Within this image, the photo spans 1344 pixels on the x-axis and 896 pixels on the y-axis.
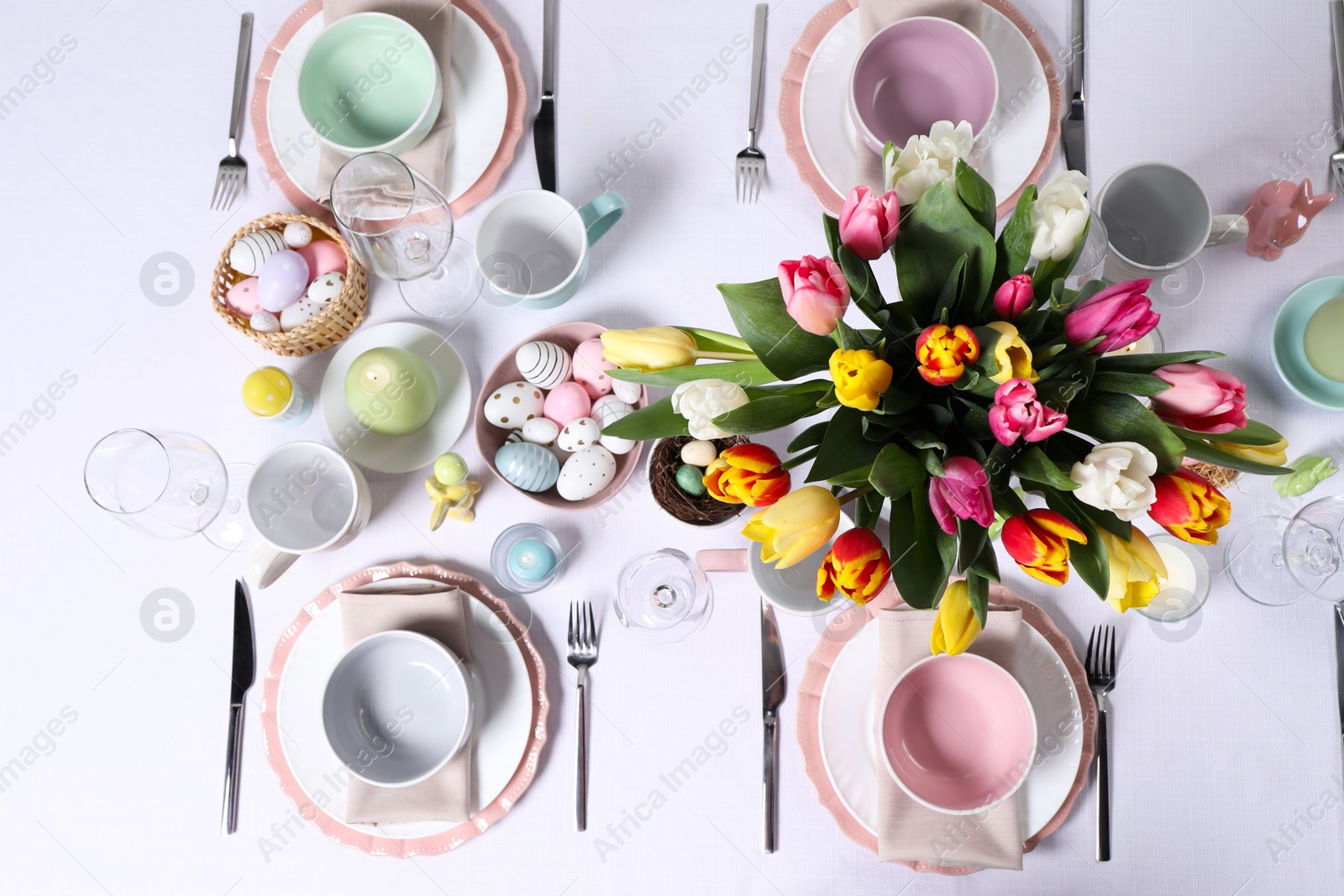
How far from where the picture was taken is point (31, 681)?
87cm

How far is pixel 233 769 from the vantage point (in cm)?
82

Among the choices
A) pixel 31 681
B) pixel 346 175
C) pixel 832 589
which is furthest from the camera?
pixel 31 681

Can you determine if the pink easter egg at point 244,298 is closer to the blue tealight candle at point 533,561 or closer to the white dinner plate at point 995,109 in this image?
the blue tealight candle at point 533,561

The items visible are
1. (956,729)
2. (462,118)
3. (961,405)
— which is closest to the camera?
(961,405)

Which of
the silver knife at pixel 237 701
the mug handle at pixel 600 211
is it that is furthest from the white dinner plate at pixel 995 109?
the silver knife at pixel 237 701

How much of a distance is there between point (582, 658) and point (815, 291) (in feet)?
1.69

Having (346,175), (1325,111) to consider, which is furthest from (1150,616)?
(346,175)

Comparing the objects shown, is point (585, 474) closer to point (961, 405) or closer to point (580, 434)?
point (580, 434)

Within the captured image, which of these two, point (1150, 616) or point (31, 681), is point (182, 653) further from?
point (1150, 616)

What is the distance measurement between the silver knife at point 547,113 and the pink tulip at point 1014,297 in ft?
1.80

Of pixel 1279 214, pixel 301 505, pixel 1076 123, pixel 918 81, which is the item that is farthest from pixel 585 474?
pixel 1279 214

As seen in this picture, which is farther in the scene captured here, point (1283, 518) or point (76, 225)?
point (76, 225)

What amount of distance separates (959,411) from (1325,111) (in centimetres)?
69

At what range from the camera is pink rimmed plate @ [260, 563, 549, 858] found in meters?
0.80
